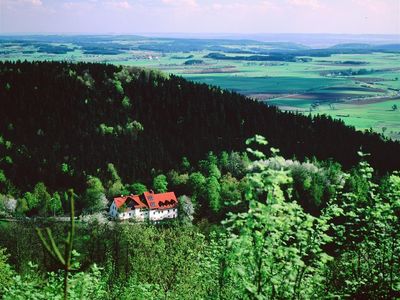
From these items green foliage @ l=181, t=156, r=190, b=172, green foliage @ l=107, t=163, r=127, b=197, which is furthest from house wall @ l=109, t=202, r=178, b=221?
green foliage @ l=181, t=156, r=190, b=172

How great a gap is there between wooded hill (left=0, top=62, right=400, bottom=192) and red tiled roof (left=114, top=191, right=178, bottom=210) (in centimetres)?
1600

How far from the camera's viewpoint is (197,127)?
153375mm

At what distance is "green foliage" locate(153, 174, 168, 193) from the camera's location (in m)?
116

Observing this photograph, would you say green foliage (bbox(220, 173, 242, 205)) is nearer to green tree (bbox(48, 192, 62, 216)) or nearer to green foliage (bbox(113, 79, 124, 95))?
green tree (bbox(48, 192, 62, 216))

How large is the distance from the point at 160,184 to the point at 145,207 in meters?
10.4

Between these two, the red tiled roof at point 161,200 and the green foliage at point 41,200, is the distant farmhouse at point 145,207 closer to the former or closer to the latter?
the red tiled roof at point 161,200

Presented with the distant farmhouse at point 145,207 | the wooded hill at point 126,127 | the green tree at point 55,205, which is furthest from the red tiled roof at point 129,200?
the wooded hill at point 126,127

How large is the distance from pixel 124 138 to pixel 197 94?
35.6 metres

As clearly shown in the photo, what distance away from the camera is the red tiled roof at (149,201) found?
107m

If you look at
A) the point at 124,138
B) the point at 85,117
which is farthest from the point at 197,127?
the point at 85,117

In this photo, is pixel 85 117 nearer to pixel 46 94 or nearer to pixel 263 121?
pixel 46 94

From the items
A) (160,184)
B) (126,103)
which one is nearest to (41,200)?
(160,184)

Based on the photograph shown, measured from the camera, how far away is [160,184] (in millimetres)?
116312

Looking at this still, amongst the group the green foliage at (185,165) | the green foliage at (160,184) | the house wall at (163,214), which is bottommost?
the house wall at (163,214)
